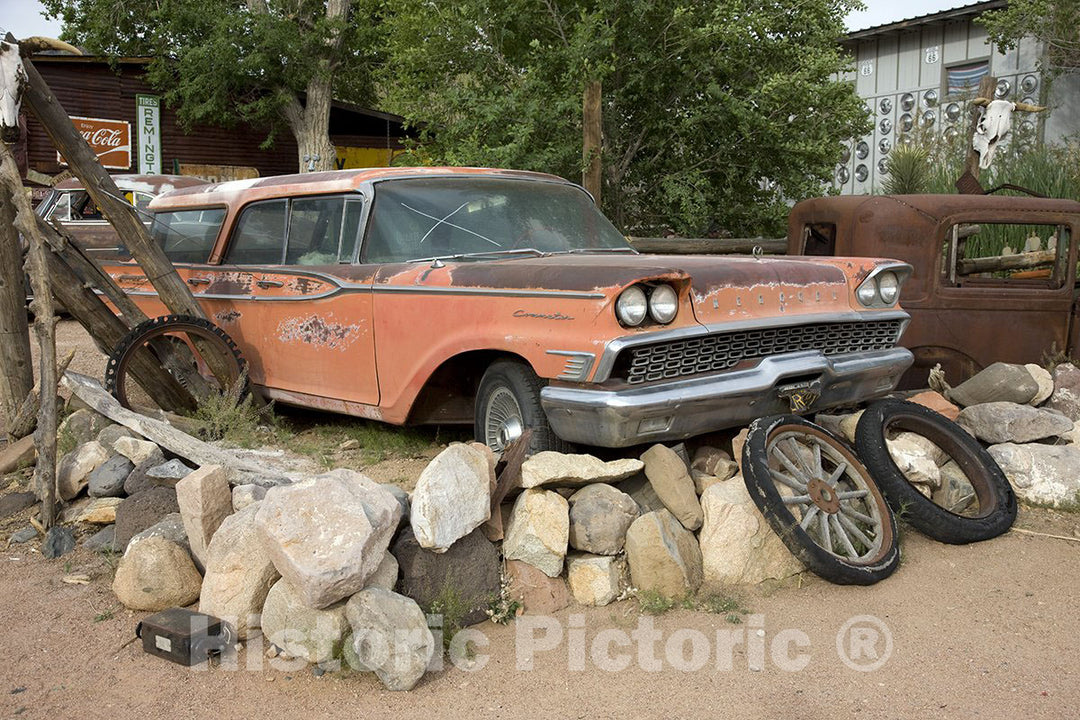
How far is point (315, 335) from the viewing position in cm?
543

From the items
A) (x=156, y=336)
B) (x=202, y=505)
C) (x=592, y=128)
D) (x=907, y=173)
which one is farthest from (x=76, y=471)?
(x=907, y=173)

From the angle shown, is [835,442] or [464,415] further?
[464,415]

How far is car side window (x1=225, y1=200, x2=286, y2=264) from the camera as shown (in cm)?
584

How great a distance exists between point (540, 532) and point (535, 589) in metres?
0.22

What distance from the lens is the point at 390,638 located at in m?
3.24

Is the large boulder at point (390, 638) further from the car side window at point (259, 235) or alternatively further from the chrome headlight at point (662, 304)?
the car side window at point (259, 235)

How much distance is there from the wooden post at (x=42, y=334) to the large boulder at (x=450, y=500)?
6.81 ft

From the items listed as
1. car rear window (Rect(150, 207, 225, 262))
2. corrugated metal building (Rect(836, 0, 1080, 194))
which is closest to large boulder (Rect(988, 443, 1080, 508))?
car rear window (Rect(150, 207, 225, 262))

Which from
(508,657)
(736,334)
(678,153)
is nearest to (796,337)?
(736,334)

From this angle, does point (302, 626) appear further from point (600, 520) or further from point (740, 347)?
point (740, 347)

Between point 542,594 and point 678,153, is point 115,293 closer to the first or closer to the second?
point 542,594

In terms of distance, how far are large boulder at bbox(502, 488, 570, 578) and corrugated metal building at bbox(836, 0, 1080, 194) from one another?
1155 cm

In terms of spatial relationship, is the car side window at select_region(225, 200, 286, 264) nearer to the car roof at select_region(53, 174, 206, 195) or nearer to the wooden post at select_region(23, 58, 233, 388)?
the wooden post at select_region(23, 58, 233, 388)

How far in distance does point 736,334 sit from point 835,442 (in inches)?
26.2
